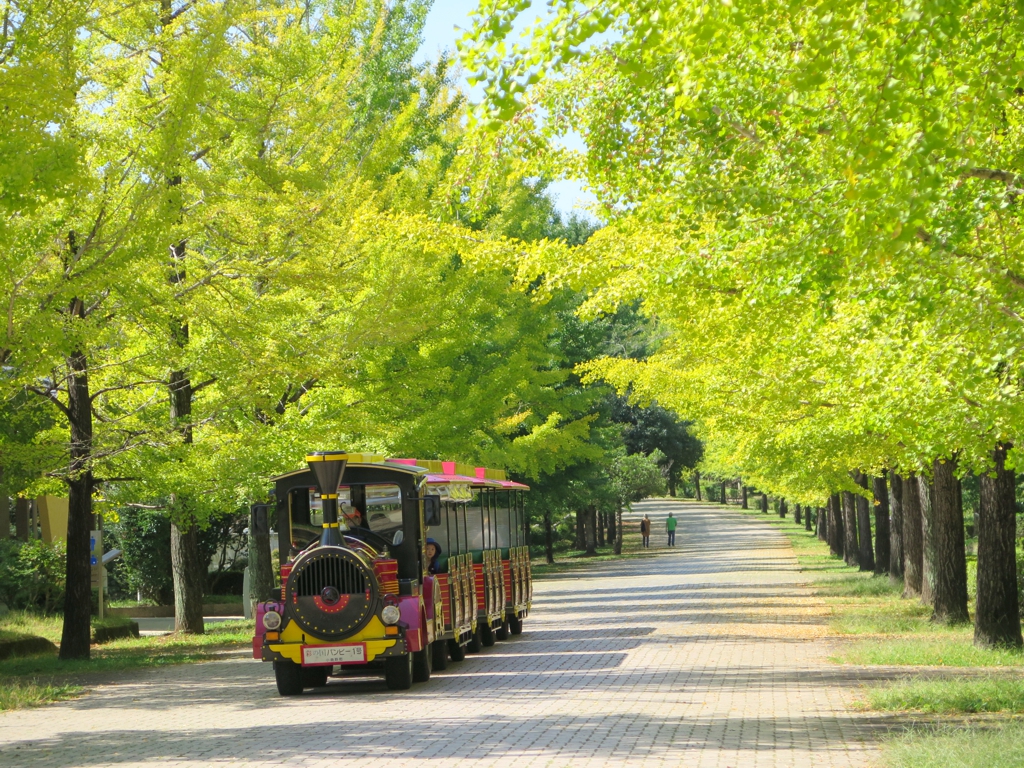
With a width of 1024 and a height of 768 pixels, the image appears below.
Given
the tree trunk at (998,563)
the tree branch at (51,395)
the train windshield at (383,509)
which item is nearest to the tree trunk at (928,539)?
the tree trunk at (998,563)

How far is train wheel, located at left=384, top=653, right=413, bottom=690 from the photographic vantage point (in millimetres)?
14947

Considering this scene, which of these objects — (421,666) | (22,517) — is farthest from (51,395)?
(22,517)

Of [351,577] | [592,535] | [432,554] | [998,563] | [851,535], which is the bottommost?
[592,535]

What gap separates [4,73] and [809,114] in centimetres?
753

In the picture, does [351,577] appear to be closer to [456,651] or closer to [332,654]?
[332,654]

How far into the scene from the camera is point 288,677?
1487 centimetres

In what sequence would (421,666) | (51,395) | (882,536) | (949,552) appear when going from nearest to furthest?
1. (421,666)
2. (51,395)
3. (949,552)
4. (882,536)

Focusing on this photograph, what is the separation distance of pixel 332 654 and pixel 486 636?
5827 millimetres

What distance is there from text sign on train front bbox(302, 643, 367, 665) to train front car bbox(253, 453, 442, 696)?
1cm

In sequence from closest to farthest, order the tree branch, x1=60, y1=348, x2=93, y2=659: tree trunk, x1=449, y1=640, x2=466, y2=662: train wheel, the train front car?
the train front car
x1=449, y1=640, x2=466, y2=662: train wheel
the tree branch
x1=60, y1=348, x2=93, y2=659: tree trunk

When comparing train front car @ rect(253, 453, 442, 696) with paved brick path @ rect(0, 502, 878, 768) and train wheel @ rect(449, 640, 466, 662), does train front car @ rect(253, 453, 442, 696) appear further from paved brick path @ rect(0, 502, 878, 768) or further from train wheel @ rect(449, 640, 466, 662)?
train wheel @ rect(449, 640, 466, 662)

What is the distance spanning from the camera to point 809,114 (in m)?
9.37

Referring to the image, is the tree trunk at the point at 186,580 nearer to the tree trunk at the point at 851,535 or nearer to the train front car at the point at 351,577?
the train front car at the point at 351,577

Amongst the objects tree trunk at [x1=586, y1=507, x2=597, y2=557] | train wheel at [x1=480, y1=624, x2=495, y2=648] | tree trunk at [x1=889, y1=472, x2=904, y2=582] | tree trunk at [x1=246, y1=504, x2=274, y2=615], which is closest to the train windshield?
train wheel at [x1=480, y1=624, x2=495, y2=648]
